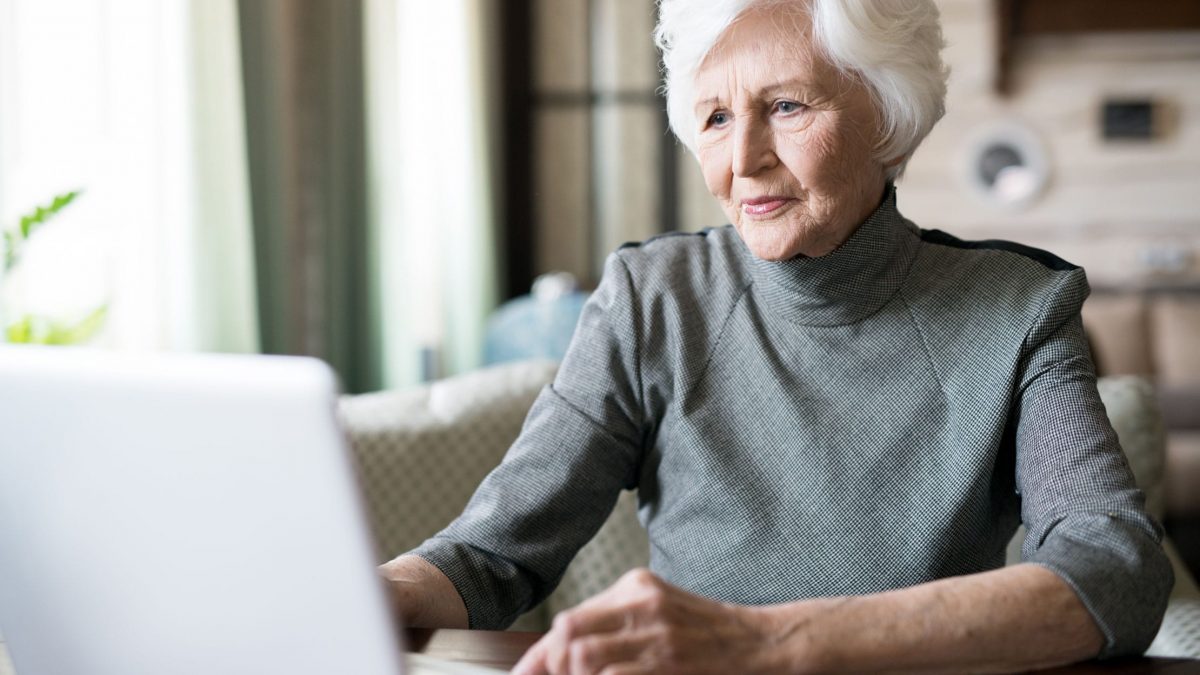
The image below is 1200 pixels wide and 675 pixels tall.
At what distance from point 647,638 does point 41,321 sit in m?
1.48

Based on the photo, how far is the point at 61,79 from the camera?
221cm

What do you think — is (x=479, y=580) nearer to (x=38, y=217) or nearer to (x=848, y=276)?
(x=848, y=276)

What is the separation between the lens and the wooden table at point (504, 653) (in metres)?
0.83

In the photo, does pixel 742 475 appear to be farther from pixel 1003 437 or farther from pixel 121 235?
pixel 121 235

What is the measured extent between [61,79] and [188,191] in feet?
1.17

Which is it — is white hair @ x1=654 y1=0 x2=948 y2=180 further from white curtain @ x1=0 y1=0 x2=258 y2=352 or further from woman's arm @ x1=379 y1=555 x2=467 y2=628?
white curtain @ x1=0 y1=0 x2=258 y2=352

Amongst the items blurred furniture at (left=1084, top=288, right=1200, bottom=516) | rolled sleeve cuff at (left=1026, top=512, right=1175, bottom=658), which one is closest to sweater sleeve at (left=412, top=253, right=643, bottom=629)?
rolled sleeve cuff at (left=1026, top=512, right=1175, bottom=658)

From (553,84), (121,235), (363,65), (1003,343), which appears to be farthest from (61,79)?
(553,84)

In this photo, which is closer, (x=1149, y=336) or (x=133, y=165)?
(x=133, y=165)

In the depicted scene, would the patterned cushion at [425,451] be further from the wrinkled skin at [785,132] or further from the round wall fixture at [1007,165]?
the round wall fixture at [1007,165]

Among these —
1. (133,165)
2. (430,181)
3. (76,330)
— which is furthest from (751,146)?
(430,181)

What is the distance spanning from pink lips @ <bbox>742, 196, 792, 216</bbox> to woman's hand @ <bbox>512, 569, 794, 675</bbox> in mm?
468

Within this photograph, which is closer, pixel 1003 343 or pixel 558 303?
pixel 1003 343

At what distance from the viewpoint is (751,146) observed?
1132 mm
